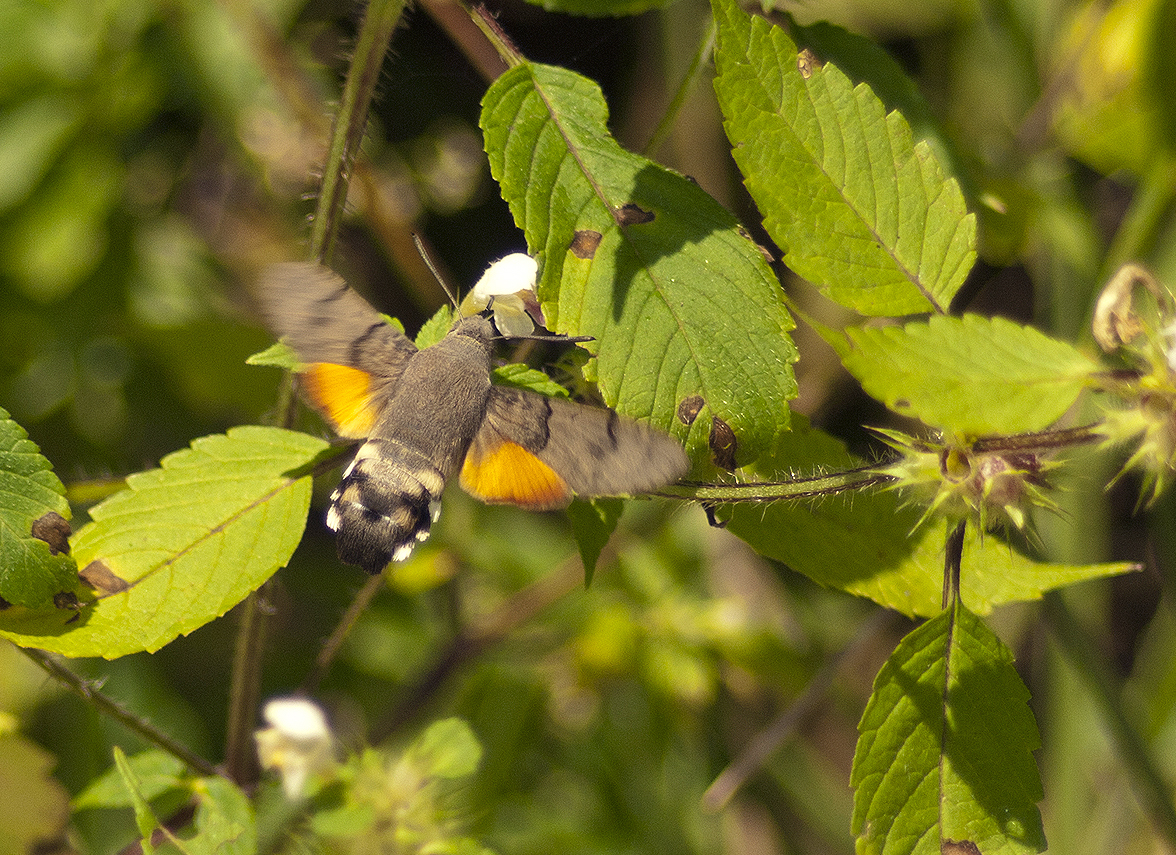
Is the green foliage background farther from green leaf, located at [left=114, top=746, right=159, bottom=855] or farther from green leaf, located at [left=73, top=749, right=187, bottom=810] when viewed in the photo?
green leaf, located at [left=114, top=746, right=159, bottom=855]

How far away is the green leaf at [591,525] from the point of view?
3.60 ft

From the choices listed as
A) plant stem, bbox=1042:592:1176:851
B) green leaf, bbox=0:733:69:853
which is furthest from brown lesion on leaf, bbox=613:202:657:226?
plant stem, bbox=1042:592:1176:851

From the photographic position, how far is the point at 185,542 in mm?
1041

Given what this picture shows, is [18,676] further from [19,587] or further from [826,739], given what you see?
[826,739]

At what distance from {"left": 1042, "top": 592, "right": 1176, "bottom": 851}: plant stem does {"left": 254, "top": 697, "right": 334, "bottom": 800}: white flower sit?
1.67 m

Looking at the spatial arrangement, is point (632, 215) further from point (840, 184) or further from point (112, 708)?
point (112, 708)

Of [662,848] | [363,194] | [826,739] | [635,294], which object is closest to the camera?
[635,294]

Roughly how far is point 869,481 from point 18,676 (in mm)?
2313

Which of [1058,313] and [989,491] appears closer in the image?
[989,491]

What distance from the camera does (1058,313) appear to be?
250 centimetres

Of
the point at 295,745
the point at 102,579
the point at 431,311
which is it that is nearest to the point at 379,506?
the point at 102,579

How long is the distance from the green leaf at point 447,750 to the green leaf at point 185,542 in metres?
0.54

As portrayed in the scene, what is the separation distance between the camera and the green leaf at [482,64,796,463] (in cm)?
100

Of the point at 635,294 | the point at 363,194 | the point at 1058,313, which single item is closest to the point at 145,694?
the point at 363,194
